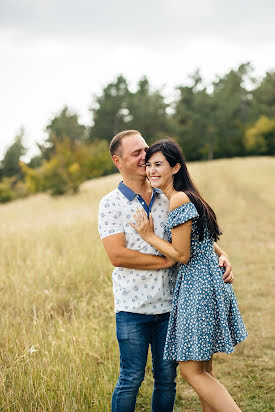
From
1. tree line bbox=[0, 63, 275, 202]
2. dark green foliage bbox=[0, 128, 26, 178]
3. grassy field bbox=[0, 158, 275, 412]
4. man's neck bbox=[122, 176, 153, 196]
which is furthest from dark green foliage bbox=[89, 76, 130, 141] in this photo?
man's neck bbox=[122, 176, 153, 196]

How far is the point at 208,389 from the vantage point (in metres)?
2.43

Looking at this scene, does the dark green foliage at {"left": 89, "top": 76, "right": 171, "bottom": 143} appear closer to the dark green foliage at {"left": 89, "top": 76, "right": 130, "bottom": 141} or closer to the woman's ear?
the dark green foliage at {"left": 89, "top": 76, "right": 130, "bottom": 141}

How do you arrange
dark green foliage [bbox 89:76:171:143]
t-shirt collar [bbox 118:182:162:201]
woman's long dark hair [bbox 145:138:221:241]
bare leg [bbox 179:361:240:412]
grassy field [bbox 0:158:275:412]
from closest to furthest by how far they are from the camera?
bare leg [bbox 179:361:240:412] < woman's long dark hair [bbox 145:138:221:241] < t-shirt collar [bbox 118:182:162:201] < grassy field [bbox 0:158:275:412] < dark green foliage [bbox 89:76:171:143]

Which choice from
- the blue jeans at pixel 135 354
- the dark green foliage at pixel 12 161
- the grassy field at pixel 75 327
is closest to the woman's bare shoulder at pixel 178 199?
the blue jeans at pixel 135 354

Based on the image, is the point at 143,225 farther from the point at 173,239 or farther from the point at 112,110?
the point at 112,110


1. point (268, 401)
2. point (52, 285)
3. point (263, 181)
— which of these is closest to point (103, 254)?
point (52, 285)

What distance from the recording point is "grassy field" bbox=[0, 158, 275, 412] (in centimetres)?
305

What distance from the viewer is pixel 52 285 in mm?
5352

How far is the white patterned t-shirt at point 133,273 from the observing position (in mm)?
2555

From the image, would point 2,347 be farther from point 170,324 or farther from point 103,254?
point 103,254

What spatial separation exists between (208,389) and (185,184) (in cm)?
125

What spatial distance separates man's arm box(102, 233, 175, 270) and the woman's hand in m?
0.11

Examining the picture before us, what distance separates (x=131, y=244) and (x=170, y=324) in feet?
1.80

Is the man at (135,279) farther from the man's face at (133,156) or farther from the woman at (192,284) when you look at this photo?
the woman at (192,284)
